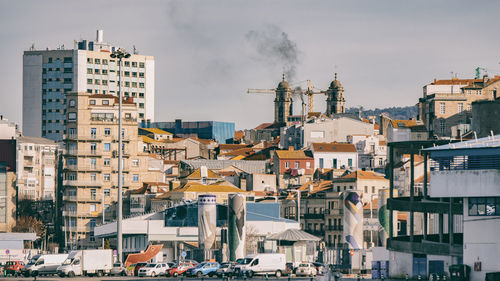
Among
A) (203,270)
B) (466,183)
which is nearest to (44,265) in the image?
(203,270)

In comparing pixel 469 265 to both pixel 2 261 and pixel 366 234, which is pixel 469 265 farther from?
pixel 366 234

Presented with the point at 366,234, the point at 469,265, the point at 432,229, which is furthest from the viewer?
the point at 366,234

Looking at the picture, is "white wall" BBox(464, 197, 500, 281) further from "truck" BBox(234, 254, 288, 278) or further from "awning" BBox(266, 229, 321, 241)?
"awning" BBox(266, 229, 321, 241)

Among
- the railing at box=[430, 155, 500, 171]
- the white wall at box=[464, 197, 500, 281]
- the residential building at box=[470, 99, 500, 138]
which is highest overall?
the residential building at box=[470, 99, 500, 138]

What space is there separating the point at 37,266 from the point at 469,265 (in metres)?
44.0

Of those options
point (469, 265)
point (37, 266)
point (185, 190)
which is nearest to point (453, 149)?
point (469, 265)

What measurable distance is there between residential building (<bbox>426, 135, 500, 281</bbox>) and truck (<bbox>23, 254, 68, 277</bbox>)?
40175 millimetres

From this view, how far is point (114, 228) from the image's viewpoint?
161250mm

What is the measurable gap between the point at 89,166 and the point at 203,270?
280ft

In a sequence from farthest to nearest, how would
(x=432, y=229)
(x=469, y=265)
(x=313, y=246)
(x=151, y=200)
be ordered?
(x=151, y=200) → (x=313, y=246) → (x=432, y=229) → (x=469, y=265)

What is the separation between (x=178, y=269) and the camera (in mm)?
105938

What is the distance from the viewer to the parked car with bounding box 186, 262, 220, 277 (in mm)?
104312

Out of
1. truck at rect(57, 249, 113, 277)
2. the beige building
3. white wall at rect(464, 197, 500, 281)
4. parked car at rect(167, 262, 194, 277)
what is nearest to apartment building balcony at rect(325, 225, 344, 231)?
the beige building

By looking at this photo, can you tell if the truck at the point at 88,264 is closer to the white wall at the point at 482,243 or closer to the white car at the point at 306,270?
the white car at the point at 306,270
